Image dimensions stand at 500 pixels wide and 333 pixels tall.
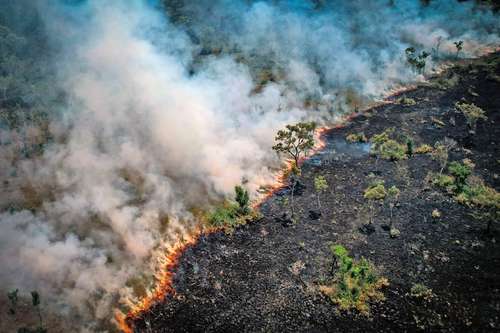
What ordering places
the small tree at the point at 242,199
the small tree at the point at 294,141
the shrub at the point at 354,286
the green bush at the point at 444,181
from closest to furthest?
the shrub at the point at 354,286
the small tree at the point at 242,199
the green bush at the point at 444,181
the small tree at the point at 294,141

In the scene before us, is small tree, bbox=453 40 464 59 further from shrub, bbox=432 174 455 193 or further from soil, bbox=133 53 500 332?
shrub, bbox=432 174 455 193

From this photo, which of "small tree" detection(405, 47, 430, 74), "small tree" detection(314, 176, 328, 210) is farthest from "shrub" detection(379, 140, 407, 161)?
"small tree" detection(405, 47, 430, 74)

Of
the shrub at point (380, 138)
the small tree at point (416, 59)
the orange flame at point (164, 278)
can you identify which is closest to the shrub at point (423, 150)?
the shrub at point (380, 138)

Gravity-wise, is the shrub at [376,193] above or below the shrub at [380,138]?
below

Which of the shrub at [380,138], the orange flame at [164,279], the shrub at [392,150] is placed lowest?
the orange flame at [164,279]

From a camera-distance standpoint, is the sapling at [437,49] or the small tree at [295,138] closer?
the small tree at [295,138]

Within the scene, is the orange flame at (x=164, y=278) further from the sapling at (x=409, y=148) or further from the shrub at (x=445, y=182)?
the sapling at (x=409, y=148)

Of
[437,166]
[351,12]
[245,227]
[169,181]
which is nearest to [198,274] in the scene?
[245,227]
